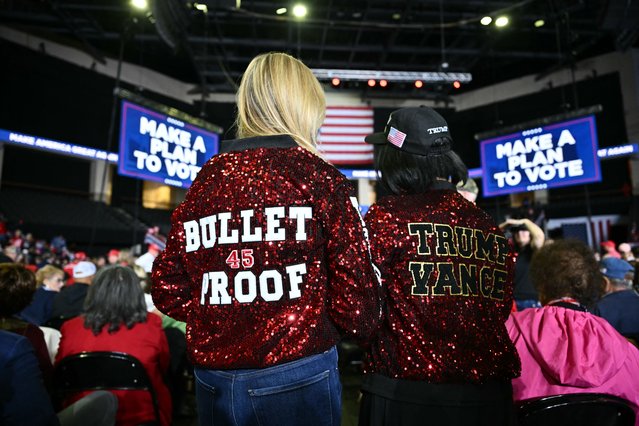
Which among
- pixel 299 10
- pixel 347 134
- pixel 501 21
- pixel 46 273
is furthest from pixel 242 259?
pixel 347 134

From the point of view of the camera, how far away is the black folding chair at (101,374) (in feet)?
6.91

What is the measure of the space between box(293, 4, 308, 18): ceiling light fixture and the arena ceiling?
0.65ft

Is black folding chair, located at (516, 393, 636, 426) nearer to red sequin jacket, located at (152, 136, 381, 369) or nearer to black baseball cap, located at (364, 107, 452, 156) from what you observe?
red sequin jacket, located at (152, 136, 381, 369)

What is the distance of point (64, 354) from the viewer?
2258 millimetres

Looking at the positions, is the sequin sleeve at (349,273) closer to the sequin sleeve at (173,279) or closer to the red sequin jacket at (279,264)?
the red sequin jacket at (279,264)

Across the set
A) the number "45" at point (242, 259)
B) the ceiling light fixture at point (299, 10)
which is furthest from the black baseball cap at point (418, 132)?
the ceiling light fixture at point (299, 10)

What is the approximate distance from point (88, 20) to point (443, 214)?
43.3ft

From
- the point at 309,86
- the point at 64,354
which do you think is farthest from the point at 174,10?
the point at 309,86

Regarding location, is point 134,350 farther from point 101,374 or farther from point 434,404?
point 434,404

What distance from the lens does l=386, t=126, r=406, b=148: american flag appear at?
1386 millimetres

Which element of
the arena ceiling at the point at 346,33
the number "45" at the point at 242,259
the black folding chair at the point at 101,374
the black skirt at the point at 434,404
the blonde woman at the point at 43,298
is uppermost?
the arena ceiling at the point at 346,33

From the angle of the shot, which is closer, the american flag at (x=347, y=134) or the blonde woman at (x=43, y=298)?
the blonde woman at (x=43, y=298)

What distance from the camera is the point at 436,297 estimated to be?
1.23 m

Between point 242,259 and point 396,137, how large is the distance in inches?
25.0
